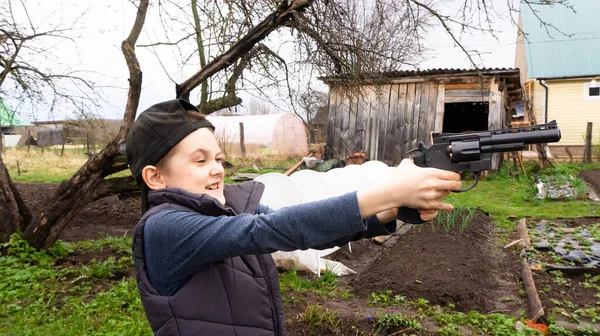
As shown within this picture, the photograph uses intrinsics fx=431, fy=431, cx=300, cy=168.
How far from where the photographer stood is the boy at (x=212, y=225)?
139 centimetres

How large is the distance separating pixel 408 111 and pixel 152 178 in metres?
12.7

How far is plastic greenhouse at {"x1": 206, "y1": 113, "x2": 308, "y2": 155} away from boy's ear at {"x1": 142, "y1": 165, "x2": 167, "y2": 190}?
1898 cm

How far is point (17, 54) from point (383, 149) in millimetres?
10392

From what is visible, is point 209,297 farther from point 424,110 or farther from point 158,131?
point 424,110

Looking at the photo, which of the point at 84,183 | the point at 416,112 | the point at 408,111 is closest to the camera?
the point at 84,183

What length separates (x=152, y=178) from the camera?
5.66 ft

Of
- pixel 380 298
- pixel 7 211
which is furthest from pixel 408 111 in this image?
pixel 7 211

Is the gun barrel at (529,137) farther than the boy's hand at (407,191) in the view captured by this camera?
Yes

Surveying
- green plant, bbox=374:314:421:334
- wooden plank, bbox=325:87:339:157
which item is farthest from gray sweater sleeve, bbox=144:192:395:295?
wooden plank, bbox=325:87:339:157

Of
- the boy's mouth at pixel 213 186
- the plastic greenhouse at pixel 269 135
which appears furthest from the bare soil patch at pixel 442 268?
the plastic greenhouse at pixel 269 135

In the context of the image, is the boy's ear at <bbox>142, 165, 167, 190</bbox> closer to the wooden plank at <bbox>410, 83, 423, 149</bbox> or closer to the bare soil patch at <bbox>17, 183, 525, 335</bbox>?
the bare soil patch at <bbox>17, 183, 525, 335</bbox>

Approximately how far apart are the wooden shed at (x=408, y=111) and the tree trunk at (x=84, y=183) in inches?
308

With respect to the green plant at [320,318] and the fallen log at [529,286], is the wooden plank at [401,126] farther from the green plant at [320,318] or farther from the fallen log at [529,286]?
the green plant at [320,318]

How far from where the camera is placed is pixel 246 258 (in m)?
1.74
